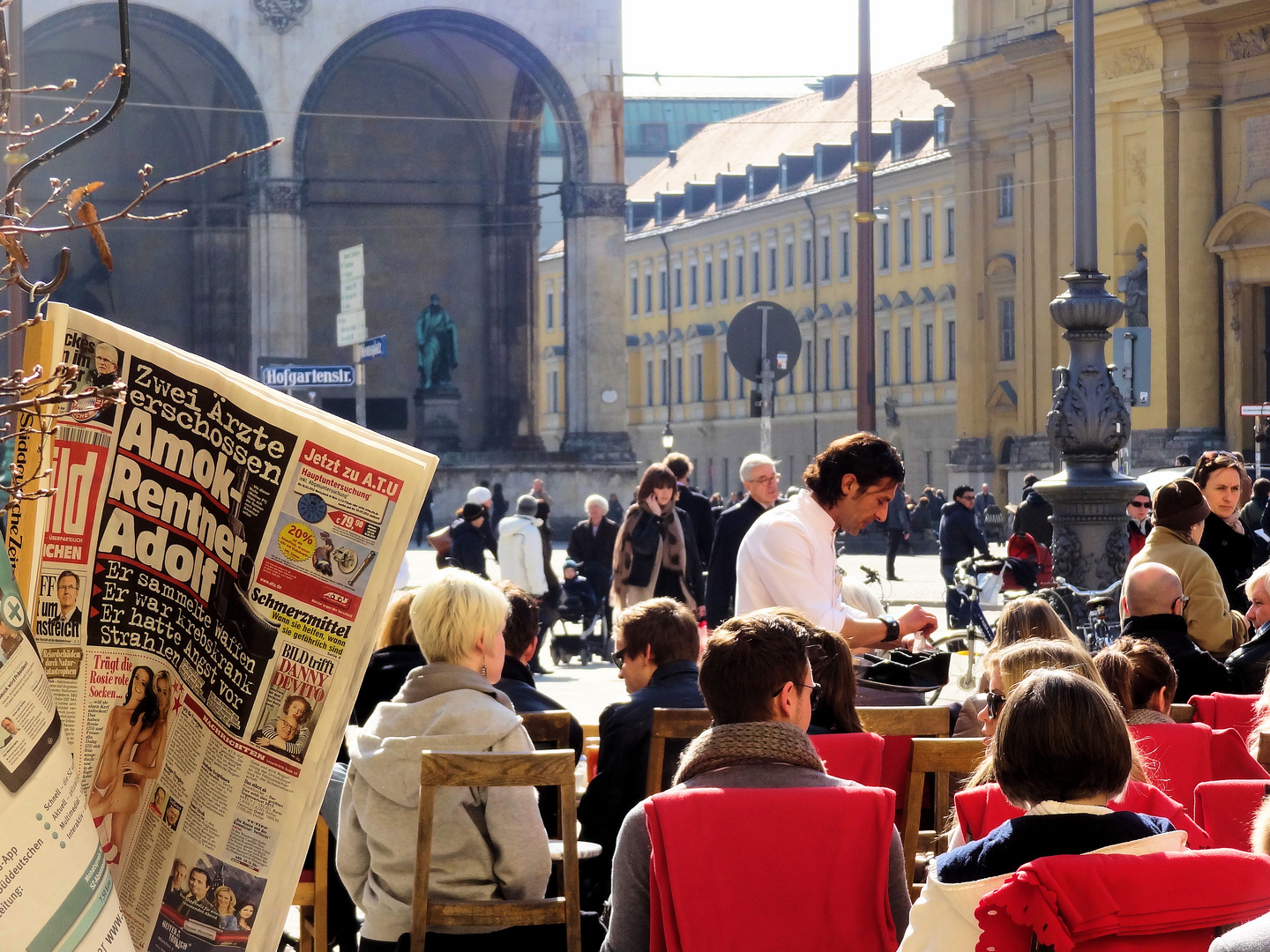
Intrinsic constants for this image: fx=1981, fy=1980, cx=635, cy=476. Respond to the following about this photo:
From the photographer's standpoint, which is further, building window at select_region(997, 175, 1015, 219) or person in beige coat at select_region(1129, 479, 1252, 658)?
building window at select_region(997, 175, 1015, 219)

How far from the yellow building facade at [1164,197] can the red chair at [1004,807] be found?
37703 millimetres

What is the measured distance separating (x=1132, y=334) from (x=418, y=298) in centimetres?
3125

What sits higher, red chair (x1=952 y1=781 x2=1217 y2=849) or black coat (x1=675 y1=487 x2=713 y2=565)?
black coat (x1=675 y1=487 x2=713 y2=565)

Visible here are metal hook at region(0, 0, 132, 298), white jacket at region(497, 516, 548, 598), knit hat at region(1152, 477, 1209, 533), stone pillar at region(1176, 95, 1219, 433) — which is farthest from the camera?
stone pillar at region(1176, 95, 1219, 433)

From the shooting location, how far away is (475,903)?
5.04 m

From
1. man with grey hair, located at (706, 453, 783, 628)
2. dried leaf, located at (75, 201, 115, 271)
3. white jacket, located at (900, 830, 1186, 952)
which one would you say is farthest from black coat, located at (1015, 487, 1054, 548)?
dried leaf, located at (75, 201, 115, 271)

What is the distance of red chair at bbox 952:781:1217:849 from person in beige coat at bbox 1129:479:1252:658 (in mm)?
4478

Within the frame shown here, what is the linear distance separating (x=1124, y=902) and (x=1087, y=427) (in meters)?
8.82

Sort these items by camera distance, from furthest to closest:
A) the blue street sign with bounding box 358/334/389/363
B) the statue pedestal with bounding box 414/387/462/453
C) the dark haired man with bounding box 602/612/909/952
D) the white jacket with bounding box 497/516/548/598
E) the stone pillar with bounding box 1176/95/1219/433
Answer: the statue pedestal with bounding box 414/387/462/453, the stone pillar with bounding box 1176/95/1219/433, the blue street sign with bounding box 358/334/389/363, the white jacket with bounding box 497/516/548/598, the dark haired man with bounding box 602/612/909/952

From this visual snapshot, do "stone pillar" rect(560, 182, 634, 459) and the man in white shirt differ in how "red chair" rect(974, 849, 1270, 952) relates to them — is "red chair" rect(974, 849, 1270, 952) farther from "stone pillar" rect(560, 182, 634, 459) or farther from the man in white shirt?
"stone pillar" rect(560, 182, 634, 459)

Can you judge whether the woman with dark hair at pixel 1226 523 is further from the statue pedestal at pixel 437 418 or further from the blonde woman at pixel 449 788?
the statue pedestal at pixel 437 418

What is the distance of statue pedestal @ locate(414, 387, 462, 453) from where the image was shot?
4266 centimetres

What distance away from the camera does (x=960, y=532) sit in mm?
22062

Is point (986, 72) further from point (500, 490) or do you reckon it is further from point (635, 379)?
point (635, 379)
